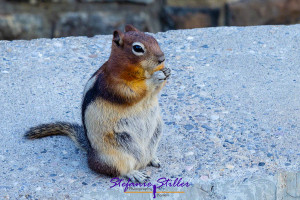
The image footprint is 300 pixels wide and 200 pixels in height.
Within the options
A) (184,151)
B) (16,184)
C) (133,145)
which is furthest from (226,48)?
(16,184)

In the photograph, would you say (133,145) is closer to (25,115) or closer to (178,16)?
(25,115)

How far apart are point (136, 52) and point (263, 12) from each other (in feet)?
8.55

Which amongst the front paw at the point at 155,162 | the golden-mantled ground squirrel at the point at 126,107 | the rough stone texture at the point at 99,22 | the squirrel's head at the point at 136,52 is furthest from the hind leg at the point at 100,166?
the rough stone texture at the point at 99,22

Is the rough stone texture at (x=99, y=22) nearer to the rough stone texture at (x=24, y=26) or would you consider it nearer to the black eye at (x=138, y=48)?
the rough stone texture at (x=24, y=26)

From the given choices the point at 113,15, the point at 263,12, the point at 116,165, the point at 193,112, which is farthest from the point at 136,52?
the point at 263,12

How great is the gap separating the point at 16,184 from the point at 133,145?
0.65 m

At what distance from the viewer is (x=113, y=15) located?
475 cm

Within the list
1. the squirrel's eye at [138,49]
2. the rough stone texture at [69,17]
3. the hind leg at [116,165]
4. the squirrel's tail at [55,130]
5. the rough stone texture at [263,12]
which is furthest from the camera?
the rough stone texture at [263,12]

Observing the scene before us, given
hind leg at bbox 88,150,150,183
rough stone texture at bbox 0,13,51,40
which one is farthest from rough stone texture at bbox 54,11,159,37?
hind leg at bbox 88,150,150,183

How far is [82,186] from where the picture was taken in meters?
3.02

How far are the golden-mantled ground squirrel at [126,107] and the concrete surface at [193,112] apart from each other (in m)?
0.14

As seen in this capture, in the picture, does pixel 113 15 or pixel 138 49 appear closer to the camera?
pixel 138 49

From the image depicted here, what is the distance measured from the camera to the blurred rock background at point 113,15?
4.68 meters

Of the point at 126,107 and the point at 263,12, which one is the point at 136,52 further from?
the point at 263,12
